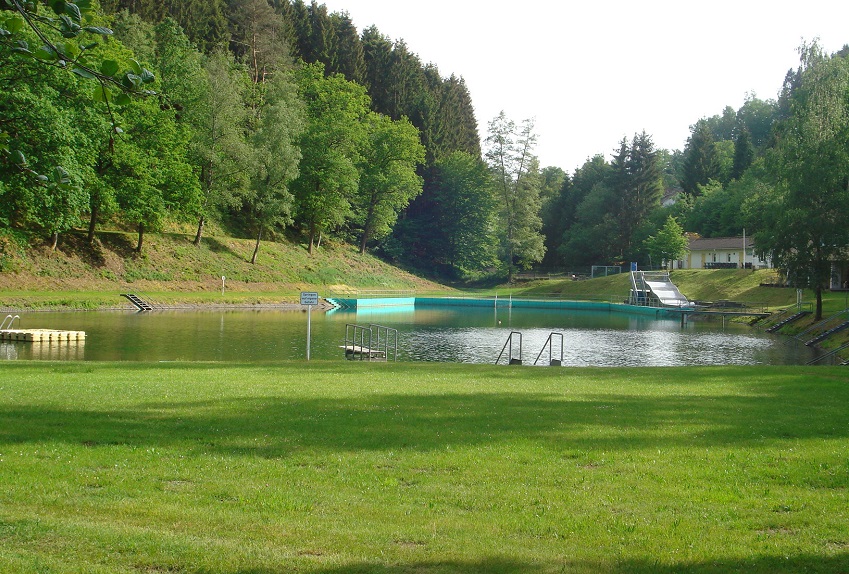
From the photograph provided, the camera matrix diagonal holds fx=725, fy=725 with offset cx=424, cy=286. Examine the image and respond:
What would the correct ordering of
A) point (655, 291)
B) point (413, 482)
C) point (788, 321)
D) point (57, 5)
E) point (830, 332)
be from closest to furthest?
point (57, 5), point (413, 482), point (830, 332), point (788, 321), point (655, 291)

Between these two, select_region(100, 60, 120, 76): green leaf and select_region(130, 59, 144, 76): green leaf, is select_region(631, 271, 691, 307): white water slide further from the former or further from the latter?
select_region(100, 60, 120, 76): green leaf

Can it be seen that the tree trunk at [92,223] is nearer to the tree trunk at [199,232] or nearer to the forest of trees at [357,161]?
the forest of trees at [357,161]

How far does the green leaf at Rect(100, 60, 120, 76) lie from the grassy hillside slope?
4255cm

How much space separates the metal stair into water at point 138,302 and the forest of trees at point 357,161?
601cm

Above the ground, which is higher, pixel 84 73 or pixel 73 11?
pixel 73 11

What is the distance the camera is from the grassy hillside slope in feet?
149

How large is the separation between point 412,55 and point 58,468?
103822mm

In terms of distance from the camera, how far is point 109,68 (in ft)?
12.2

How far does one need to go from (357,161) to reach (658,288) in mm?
34116

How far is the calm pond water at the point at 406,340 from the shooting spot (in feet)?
88.8

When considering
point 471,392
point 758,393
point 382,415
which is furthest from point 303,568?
point 758,393

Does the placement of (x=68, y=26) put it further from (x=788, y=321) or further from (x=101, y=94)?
(x=788, y=321)

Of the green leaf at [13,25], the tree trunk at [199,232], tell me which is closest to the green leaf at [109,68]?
the green leaf at [13,25]

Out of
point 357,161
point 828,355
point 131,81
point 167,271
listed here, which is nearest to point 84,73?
point 131,81
